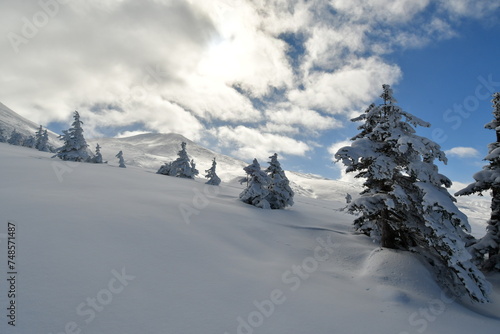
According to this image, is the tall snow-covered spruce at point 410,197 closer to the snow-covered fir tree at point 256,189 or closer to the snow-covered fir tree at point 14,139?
the snow-covered fir tree at point 256,189

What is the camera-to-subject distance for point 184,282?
6488 mm

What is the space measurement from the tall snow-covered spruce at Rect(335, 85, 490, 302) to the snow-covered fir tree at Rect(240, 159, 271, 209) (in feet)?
33.9

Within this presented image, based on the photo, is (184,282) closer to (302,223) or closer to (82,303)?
(82,303)

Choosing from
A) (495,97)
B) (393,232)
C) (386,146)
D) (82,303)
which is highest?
(495,97)

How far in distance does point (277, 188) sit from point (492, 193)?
586 inches

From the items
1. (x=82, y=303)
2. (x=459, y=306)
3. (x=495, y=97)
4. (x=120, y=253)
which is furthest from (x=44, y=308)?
(x=495, y=97)

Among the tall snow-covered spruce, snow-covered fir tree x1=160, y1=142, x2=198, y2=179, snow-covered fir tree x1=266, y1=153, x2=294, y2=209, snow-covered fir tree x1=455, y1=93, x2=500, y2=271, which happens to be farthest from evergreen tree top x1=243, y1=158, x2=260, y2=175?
snow-covered fir tree x1=160, y1=142, x2=198, y2=179

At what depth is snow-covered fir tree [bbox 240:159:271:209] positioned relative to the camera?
21266 millimetres

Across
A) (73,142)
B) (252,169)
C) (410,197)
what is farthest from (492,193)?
(73,142)

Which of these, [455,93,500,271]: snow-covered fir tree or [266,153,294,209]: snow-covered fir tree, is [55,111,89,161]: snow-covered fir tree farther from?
[455,93,500,271]: snow-covered fir tree

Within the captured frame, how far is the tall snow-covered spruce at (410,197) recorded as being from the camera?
8.92 metres

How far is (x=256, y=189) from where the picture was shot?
70.3ft

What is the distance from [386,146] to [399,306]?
676 centimetres

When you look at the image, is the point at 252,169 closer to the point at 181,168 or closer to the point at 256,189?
the point at 256,189
